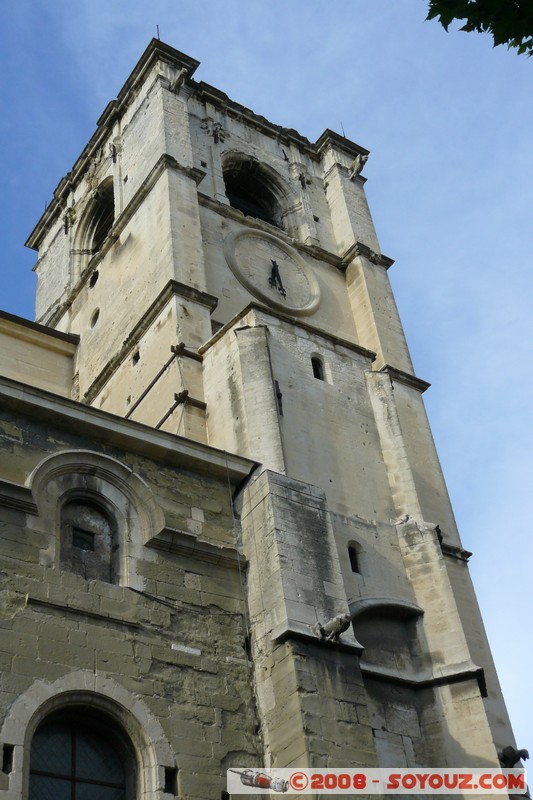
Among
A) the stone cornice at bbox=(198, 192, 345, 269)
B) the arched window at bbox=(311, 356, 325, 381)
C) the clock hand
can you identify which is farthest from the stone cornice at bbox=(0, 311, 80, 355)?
the arched window at bbox=(311, 356, 325, 381)

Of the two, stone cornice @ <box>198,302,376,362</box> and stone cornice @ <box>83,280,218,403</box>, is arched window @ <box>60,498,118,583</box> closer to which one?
stone cornice @ <box>198,302,376,362</box>

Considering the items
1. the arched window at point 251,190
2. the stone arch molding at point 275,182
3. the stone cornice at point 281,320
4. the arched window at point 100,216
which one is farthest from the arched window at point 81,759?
the arched window at point 100,216

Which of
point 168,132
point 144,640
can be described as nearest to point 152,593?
point 144,640

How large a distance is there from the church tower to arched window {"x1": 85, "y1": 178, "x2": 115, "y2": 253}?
2.64 ft

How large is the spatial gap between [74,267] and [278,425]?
1153cm

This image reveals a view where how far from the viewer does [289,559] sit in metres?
13.3

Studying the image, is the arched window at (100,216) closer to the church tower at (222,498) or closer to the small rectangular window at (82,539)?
the church tower at (222,498)

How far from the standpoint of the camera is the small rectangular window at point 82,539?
1271cm

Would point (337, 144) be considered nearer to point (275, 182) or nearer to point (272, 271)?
point (275, 182)

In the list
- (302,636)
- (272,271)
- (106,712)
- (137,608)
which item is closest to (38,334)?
(272,271)

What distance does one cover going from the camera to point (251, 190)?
25.6 m

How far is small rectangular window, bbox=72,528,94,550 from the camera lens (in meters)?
12.7

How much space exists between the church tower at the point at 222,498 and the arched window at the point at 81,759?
0.10 ft

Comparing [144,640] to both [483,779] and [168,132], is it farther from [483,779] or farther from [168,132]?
[168,132]
